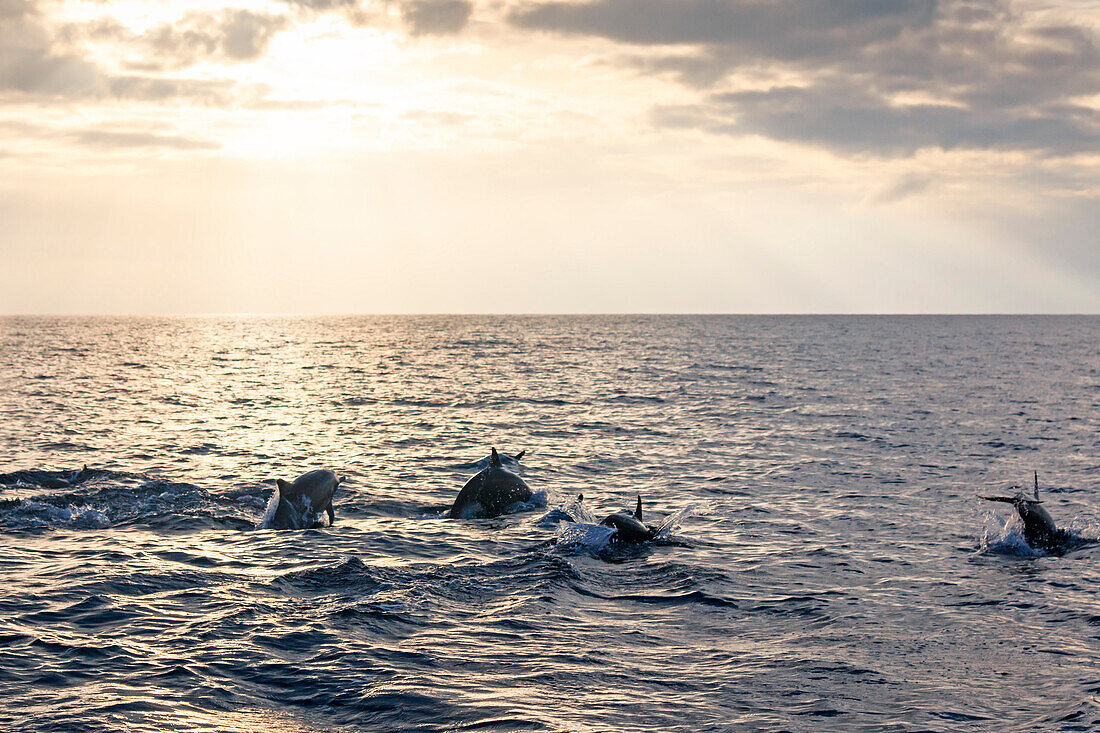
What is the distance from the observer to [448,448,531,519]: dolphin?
20094 millimetres

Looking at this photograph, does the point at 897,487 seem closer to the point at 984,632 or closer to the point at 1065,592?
the point at 1065,592

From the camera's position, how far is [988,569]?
15.6 metres

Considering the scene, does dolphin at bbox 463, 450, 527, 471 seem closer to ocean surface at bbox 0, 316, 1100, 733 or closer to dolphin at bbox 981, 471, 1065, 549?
ocean surface at bbox 0, 316, 1100, 733

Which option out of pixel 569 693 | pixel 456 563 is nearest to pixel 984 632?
pixel 569 693

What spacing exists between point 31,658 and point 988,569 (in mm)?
14776

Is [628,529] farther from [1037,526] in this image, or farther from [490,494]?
[1037,526]

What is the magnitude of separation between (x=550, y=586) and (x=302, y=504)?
7.23m

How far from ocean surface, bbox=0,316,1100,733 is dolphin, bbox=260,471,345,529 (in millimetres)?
573

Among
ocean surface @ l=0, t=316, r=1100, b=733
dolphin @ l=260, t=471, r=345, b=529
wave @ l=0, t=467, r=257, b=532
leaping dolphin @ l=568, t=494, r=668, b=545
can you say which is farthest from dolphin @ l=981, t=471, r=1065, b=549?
wave @ l=0, t=467, r=257, b=532

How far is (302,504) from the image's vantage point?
1903 cm

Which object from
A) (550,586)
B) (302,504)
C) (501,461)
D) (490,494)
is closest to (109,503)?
(302,504)

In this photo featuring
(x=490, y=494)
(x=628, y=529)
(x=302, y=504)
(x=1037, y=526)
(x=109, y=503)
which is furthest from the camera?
(x=490, y=494)

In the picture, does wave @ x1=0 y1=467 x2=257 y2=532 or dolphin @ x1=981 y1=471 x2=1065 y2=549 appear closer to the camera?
dolphin @ x1=981 y1=471 x2=1065 y2=549

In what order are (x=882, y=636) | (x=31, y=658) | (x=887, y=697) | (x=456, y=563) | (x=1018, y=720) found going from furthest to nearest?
(x=456, y=563)
(x=882, y=636)
(x=31, y=658)
(x=887, y=697)
(x=1018, y=720)
